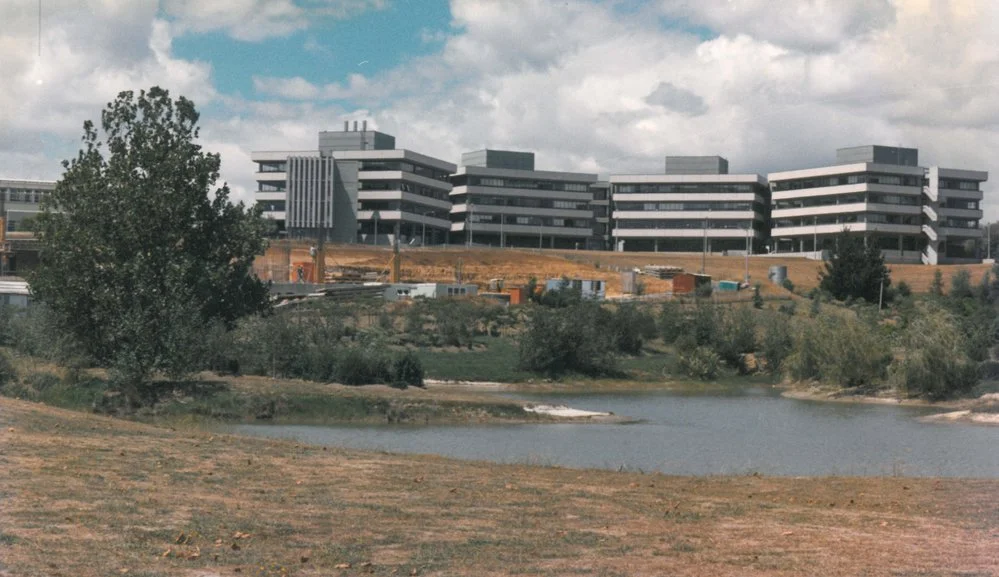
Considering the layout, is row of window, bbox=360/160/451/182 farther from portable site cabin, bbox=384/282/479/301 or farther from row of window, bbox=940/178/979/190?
row of window, bbox=940/178/979/190

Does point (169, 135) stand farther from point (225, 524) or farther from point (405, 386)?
point (225, 524)

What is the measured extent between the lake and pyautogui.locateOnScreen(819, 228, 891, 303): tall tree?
202 ft

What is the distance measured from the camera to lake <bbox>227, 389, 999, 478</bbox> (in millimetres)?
40562

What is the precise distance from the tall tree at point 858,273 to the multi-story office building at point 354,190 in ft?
217

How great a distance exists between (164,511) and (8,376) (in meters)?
40.9

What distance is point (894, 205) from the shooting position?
181 metres

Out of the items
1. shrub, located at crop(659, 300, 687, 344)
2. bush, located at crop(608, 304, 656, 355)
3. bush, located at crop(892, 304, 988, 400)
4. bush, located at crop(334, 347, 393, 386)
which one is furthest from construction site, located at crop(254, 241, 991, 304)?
bush, located at crop(892, 304, 988, 400)

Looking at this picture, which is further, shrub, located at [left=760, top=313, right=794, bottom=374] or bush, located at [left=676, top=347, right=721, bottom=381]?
shrub, located at [left=760, top=313, right=794, bottom=374]

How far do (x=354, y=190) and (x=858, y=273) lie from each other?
81191mm

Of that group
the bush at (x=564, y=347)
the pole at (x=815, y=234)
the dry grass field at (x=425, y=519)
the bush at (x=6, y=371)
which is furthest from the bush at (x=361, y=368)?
the pole at (x=815, y=234)

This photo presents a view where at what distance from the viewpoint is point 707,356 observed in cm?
9694

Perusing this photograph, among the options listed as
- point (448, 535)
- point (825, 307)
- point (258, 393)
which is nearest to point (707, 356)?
point (825, 307)

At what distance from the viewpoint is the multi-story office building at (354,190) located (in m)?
178

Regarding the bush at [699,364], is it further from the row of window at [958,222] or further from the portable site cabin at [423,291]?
the row of window at [958,222]
